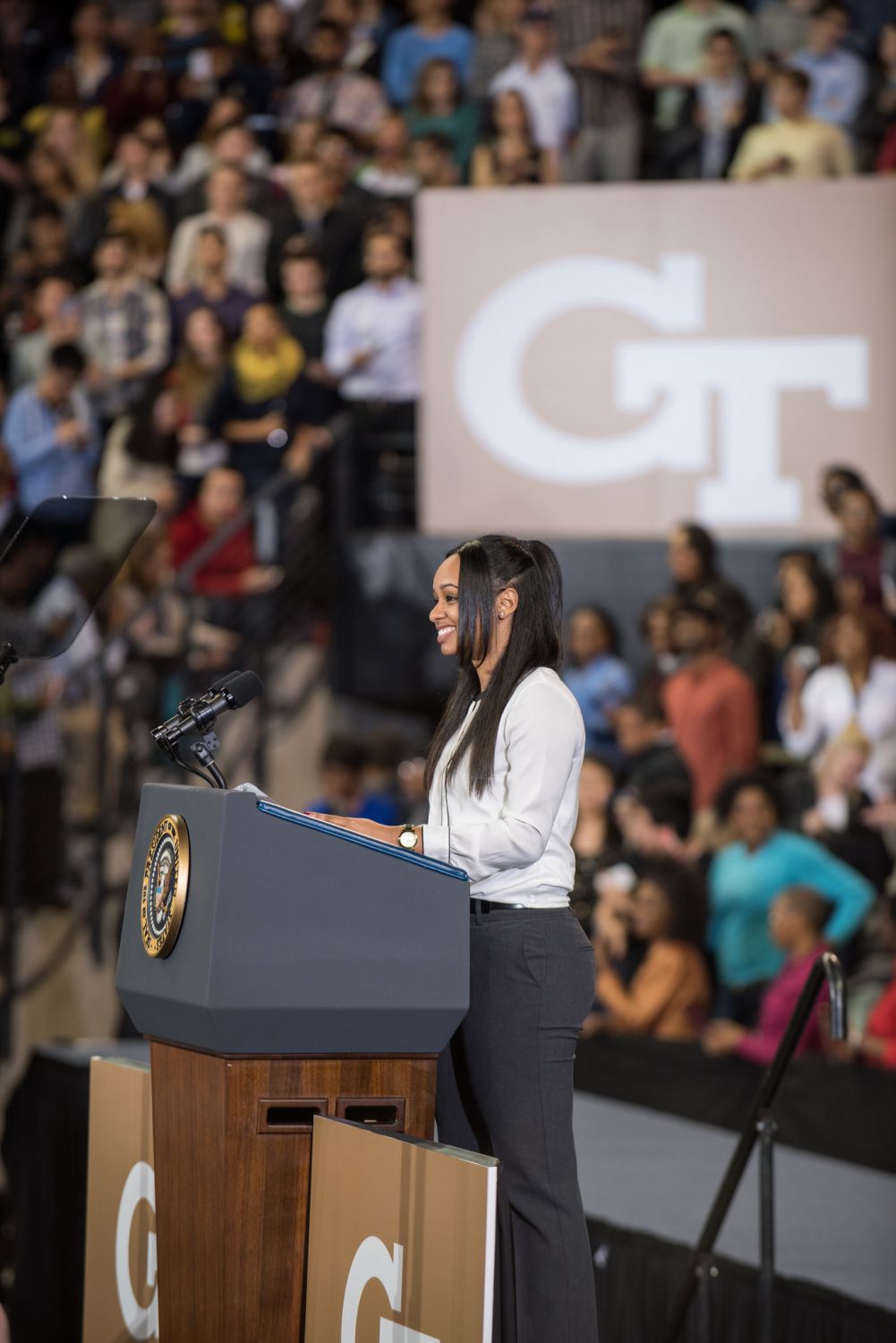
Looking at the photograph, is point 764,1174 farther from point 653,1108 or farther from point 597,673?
point 597,673

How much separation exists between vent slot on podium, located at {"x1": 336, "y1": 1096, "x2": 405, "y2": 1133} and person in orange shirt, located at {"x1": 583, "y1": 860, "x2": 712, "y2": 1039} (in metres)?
3.58

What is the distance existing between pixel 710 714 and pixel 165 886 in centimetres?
444

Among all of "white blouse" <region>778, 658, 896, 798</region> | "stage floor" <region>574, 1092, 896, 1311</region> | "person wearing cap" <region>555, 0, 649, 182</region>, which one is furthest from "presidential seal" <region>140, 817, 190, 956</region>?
"person wearing cap" <region>555, 0, 649, 182</region>

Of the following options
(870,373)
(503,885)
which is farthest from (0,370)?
(503,885)

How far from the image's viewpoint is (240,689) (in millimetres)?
2455

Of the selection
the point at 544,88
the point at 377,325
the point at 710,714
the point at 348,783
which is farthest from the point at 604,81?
the point at 348,783

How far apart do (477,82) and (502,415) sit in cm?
190

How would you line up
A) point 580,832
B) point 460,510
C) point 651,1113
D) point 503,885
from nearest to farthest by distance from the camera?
point 503,885 → point 651,1113 → point 580,832 → point 460,510

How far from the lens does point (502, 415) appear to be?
7.90 metres

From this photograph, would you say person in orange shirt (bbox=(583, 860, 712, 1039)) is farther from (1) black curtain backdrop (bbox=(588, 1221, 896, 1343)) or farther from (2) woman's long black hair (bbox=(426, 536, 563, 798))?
(2) woman's long black hair (bbox=(426, 536, 563, 798))

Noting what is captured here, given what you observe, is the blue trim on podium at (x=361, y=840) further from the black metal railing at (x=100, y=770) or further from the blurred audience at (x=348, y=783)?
the black metal railing at (x=100, y=770)

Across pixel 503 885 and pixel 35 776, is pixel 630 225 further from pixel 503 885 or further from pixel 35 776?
pixel 503 885

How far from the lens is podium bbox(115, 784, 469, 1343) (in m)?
2.31

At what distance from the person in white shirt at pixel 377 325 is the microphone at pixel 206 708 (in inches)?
221
